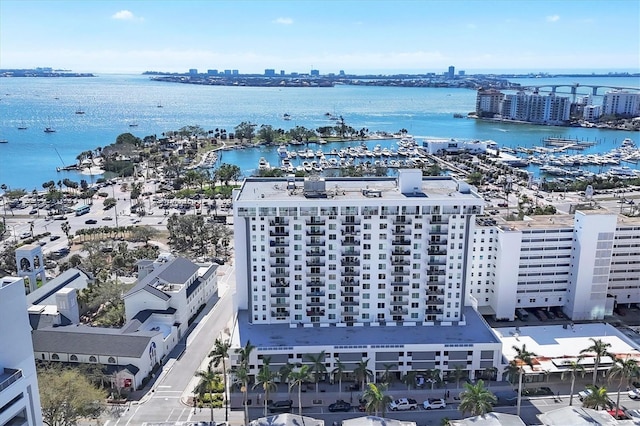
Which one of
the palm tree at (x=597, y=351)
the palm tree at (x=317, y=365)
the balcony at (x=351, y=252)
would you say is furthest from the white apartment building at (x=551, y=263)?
the palm tree at (x=317, y=365)

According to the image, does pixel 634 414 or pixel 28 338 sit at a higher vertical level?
pixel 28 338

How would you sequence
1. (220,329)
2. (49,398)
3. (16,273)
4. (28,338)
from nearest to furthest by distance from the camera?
(28,338)
(49,398)
(220,329)
(16,273)

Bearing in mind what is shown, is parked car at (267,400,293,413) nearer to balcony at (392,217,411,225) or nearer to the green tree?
the green tree

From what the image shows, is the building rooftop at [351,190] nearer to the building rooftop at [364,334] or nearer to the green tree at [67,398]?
the building rooftop at [364,334]

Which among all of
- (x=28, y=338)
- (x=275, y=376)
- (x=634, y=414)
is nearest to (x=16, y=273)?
(x=275, y=376)

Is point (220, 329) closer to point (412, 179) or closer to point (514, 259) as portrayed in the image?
point (412, 179)

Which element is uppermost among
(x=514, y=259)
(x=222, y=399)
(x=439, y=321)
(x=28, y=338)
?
(x=28, y=338)

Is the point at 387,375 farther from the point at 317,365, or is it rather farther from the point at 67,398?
the point at 67,398

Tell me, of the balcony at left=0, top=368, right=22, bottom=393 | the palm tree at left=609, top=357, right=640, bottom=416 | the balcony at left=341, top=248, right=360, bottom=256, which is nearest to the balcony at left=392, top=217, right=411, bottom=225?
the balcony at left=341, top=248, right=360, bottom=256
